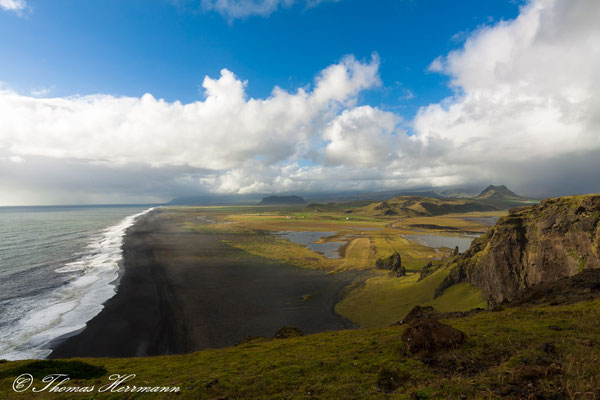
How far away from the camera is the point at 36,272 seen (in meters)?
61.0

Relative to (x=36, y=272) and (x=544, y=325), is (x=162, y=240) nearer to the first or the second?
(x=36, y=272)

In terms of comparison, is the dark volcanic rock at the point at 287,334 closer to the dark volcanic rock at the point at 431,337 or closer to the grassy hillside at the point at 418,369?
the grassy hillside at the point at 418,369

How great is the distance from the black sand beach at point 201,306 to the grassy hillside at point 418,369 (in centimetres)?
1714

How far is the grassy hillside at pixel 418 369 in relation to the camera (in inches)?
362

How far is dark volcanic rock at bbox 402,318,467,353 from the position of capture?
13.0m

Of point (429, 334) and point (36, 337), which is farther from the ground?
point (429, 334)

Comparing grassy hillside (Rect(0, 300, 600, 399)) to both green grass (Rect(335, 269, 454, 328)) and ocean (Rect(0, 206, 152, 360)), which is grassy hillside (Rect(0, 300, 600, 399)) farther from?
green grass (Rect(335, 269, 454, 328))


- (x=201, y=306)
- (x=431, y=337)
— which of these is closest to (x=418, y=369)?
(x=431, y=337)

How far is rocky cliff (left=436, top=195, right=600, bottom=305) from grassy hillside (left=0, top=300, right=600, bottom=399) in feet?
55.3

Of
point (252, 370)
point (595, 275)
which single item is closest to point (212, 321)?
point (252, 370)

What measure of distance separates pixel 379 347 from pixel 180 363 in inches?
615

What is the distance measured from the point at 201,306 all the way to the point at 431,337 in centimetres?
4292

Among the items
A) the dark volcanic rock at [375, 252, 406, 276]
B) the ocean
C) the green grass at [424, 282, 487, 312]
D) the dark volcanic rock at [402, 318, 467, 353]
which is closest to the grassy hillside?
the dark volcanic rock at [402, 318, 467, 353]

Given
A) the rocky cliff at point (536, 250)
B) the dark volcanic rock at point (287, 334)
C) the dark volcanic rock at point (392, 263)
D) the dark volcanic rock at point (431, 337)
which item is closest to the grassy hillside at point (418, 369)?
the dark volcanic rock at point (431, 337)
